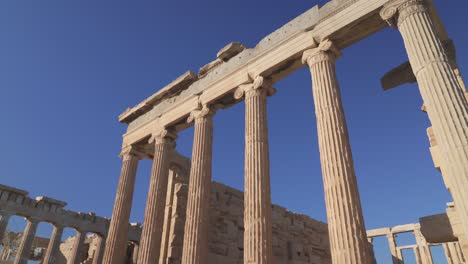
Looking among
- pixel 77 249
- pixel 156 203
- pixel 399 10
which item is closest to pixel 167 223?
pixel 156 203

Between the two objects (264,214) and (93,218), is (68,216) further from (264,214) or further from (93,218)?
(264,214)

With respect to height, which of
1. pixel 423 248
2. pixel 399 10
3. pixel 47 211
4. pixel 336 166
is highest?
pixel 399 10

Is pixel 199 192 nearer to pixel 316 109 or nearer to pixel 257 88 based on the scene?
pixel 257 88

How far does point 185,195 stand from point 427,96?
12.5 meters

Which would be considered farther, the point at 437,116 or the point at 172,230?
the point at 172,230

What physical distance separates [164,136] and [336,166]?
9791 millimetres

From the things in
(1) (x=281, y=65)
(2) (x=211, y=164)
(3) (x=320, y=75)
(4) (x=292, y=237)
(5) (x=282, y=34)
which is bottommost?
(4) (x=292, y=237)

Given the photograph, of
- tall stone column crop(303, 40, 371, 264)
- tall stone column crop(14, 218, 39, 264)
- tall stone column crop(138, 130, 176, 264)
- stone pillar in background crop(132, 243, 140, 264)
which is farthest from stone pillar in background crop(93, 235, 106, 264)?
tall stone column crop(303, 40, 371, 264)

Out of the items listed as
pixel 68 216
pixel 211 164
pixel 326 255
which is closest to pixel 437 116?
pixel 211 164

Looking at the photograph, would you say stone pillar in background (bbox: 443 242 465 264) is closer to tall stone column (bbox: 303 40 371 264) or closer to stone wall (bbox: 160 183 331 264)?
stone wall (bbox: 160 183 331 264)

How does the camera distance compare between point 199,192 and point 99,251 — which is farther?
point 99,251

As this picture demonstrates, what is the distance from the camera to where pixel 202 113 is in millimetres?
14719

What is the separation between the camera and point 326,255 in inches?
918

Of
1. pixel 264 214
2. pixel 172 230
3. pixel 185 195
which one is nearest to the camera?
pixel 264 214
